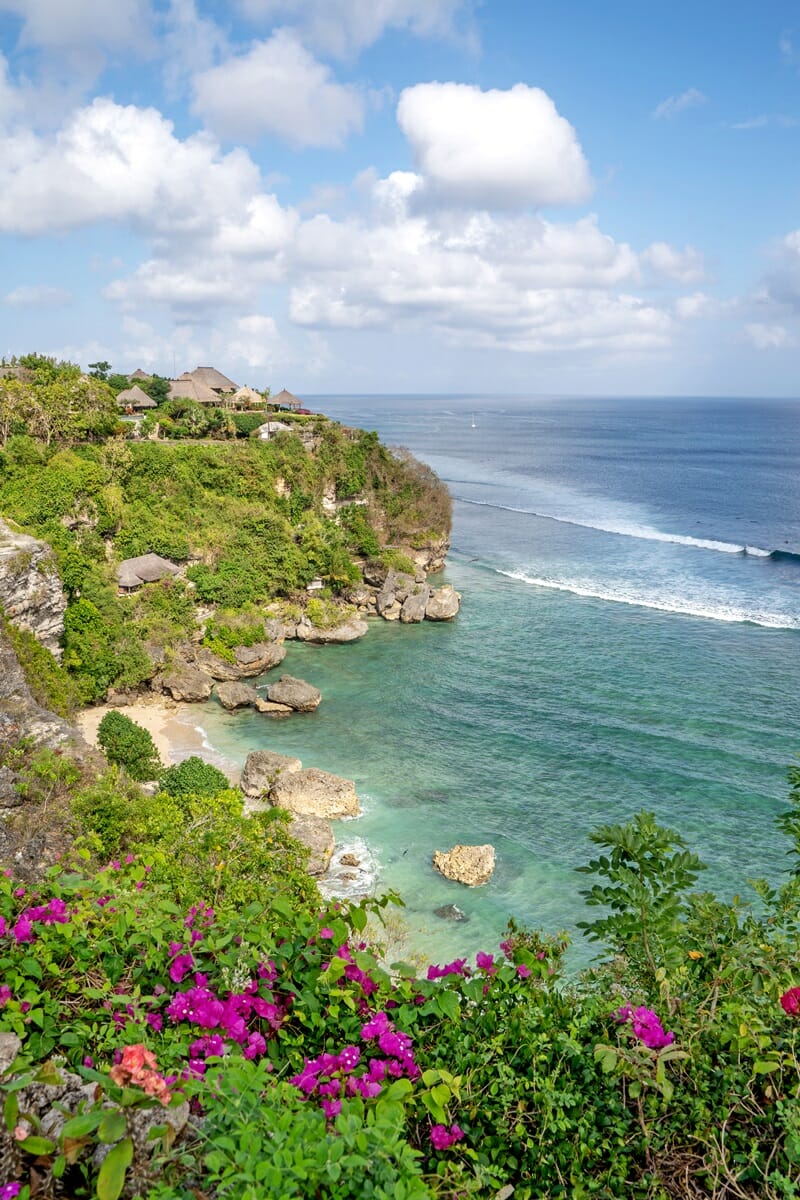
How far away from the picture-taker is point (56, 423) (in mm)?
38281

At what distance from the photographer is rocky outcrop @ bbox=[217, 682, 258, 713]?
1085 inches

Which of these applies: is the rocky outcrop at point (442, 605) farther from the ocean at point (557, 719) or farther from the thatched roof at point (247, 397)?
the thatched roof at point (247, 397)

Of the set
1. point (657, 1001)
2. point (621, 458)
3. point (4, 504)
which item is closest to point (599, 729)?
point (657, 1001)

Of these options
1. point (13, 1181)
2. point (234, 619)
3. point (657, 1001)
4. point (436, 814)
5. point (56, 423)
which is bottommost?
point (436, 814)

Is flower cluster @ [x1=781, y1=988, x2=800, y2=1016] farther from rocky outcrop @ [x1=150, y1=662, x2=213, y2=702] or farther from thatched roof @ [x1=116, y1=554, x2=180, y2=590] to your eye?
thatched roof @ [x1=116, y1=554, x2=180, y2=590]

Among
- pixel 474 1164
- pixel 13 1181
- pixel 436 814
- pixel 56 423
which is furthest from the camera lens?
pixel 56 423

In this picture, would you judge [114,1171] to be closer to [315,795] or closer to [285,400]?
[315,795]

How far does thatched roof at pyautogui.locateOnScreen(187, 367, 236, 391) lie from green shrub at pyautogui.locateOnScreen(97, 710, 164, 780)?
48754 millimetres

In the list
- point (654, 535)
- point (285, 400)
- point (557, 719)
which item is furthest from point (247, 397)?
point (557, 719)

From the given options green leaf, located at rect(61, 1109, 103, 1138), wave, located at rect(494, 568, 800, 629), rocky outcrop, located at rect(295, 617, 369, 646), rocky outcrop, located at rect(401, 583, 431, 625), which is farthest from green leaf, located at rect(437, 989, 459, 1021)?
wave, located at rect(494, 568, 800, 629)

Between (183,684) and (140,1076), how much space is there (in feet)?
85.5

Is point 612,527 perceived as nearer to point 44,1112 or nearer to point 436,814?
point 436,814

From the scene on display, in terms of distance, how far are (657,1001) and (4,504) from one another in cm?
3409

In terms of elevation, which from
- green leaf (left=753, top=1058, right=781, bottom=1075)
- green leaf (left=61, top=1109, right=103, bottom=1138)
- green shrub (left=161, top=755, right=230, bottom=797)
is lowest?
green shrub (left=161, top=755, right=230, bottom=797)
